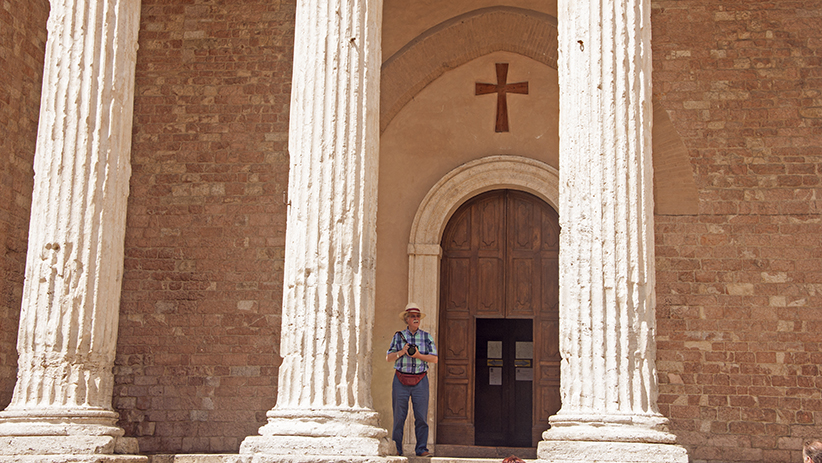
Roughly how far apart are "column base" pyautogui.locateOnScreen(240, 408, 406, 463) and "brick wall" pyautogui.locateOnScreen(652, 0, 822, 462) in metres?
3.91

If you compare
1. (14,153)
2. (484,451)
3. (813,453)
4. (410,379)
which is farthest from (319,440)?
(14,153)

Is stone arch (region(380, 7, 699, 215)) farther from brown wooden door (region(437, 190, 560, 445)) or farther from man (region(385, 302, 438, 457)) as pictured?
man (region(385, 302, 438, 457))

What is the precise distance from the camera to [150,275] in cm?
870

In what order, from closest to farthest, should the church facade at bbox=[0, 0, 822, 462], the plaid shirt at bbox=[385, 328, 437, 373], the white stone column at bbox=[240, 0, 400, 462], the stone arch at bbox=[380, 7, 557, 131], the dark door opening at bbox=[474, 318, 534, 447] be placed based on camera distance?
1. the white stone column at bbox=[240, 0, 400, 462]
2. the church facade at bbox=[0, 0, 822, 462]
3. the plaid shirt at bbox=[385, 328, 437, 373]
4. the dark door opening at bbox=[474, 318, 534, 447]
5. the stone arch at bbox=[380, 7, 557, 131]

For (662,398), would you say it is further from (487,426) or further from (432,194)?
(432,194)

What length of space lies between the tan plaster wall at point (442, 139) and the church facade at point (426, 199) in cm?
2

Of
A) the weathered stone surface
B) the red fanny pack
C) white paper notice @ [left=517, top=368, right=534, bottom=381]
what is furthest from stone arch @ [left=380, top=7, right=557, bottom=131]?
the weathered stone surface

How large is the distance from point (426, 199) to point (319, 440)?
4284 mm

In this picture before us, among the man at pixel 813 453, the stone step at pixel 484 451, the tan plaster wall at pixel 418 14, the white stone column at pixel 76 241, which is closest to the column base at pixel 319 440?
the white stone column at pixel 76 241

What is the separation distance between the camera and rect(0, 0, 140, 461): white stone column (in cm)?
532

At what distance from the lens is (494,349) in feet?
28.9

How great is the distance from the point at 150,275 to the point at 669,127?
5.30 meters

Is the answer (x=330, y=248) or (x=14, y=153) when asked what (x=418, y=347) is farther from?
(x=14, y=153)

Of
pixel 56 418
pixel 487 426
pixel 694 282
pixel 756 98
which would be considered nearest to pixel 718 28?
pixel 756 98
